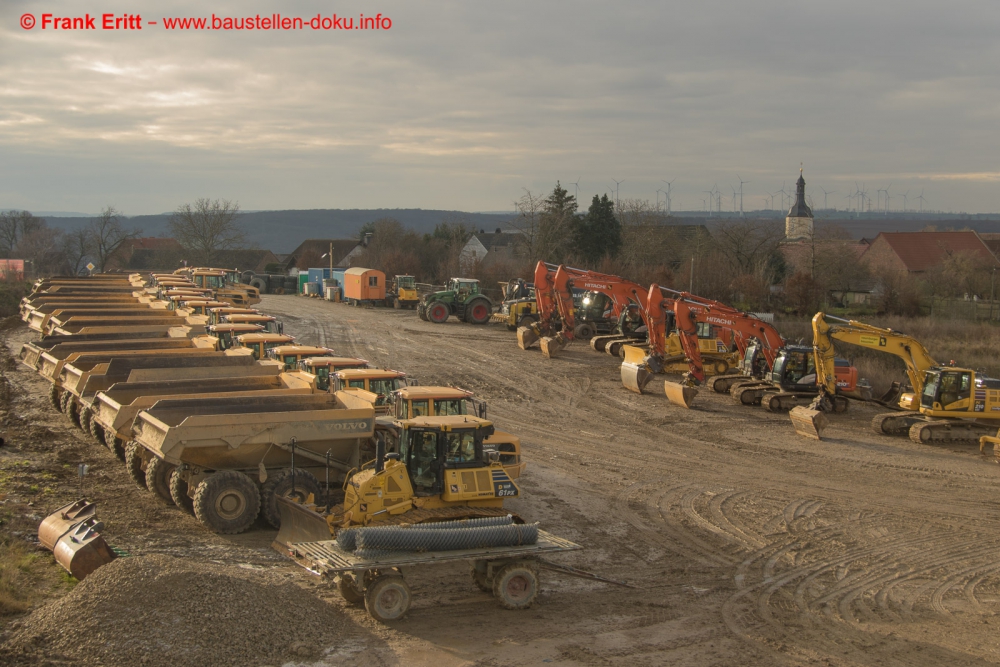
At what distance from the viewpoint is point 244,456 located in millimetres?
13531

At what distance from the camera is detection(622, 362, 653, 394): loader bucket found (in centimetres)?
2694

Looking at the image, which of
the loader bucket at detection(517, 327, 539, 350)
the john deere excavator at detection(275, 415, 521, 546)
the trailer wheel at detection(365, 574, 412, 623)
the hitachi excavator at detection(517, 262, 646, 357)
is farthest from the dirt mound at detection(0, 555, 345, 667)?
the loader bucket at detection(517, 327, 539, 350)

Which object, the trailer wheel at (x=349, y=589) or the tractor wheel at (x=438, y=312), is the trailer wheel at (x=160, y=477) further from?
the tractor wheel at (x=438, y=312)

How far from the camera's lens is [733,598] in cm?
1177

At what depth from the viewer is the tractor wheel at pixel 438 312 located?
43.8m

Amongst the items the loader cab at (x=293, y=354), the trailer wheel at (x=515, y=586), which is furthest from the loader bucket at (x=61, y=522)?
the loader cab at (x=293, y=354)

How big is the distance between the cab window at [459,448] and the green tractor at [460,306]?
31.7 metres

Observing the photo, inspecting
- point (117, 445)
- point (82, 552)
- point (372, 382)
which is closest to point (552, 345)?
point (372, 382)

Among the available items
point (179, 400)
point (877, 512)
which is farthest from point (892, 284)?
point (179, 400)

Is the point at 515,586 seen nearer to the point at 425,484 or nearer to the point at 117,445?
the point at 425,484

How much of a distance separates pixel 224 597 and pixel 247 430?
4005 mm

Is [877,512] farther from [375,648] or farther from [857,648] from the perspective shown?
[375,648]

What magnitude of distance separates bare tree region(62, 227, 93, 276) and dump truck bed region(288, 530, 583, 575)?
3154 inches

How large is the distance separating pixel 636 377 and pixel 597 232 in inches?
1535
